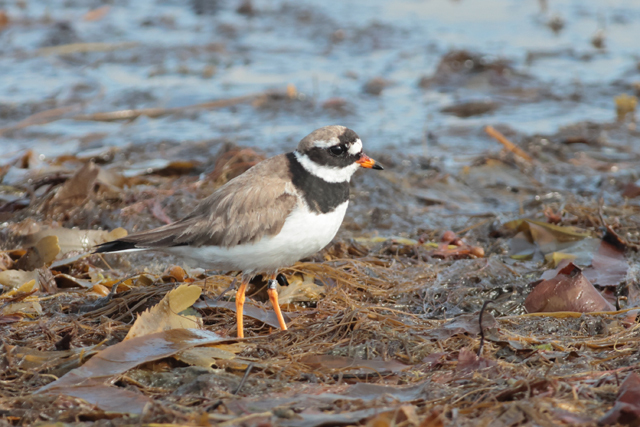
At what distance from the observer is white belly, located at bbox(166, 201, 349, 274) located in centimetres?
417

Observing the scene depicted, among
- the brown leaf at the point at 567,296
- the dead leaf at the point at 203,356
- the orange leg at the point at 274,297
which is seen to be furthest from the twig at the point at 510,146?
the dead leaf at the point at 203,356

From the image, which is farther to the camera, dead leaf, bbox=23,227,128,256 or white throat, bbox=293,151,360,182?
dead leaf, bbox=23,227,128,256

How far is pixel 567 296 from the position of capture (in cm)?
438

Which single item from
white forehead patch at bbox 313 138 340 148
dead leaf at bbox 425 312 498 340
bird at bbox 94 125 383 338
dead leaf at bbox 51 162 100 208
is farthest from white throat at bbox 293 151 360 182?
dead leaf at bbox 51 162 100 208

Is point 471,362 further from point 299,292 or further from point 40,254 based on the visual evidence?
point 40,254

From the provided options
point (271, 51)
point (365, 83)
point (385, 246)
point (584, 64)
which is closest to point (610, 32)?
point (584, 64)

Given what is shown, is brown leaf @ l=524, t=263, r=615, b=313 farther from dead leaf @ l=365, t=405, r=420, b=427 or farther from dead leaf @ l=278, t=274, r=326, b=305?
dead leaf @ l=365, t=405, r=420, b=427

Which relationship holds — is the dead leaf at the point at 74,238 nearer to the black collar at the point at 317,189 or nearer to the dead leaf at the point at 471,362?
the black collar at the point at 317,189

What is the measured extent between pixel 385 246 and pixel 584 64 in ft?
22.8

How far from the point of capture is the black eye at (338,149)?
451 centimetres

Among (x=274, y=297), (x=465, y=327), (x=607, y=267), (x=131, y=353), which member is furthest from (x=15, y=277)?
(x=607, y=267)

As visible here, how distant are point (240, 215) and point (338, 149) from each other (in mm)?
744

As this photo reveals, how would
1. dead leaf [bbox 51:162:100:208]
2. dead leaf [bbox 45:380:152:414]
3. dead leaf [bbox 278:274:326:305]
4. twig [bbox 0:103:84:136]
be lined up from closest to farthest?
1. dead leaf [bbox 45:380:152:414]
2. dead leaf [bbox 278:274:326:305]
3. dead leaf [bbox 51:162:100:208]
4. twig [bbox 0:103:84:136]

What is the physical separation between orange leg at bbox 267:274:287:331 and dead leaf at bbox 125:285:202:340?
447 millimetres
